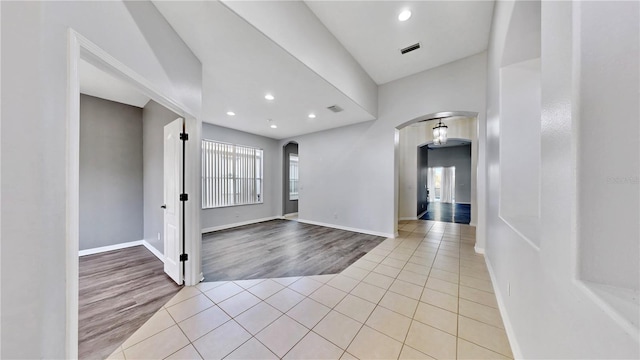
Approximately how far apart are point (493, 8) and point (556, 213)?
3.15 meters

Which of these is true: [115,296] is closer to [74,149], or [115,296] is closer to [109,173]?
[74,149]

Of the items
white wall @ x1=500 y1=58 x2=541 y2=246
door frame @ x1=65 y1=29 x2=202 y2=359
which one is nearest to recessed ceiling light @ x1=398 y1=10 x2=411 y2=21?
white wall @ x1=500 y1=58 x2=541 y2=246

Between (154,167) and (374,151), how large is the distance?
172 inches

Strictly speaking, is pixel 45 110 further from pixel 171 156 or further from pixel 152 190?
pixel 152 190

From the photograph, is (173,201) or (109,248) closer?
(173,201)

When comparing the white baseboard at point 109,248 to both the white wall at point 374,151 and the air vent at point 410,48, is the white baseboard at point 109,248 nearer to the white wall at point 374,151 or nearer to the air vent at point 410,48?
the white wall at point 374,151

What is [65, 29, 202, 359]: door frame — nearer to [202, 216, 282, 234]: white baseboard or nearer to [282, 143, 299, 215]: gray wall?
[202, 216, 282, 234]: white baseboard

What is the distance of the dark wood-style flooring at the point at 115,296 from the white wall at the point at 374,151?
12.3ft

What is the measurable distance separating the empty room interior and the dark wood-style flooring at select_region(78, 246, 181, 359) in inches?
0.9

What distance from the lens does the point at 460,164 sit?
10977 mm

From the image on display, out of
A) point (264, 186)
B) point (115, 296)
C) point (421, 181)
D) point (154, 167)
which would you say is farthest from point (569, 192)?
point (421, 181)

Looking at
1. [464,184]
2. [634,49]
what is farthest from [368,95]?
[464,184]

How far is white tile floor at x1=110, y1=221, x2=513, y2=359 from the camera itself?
1.53 meters

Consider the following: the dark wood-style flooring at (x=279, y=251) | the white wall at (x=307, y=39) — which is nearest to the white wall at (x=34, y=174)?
the white wall at (x=307, y=39)
